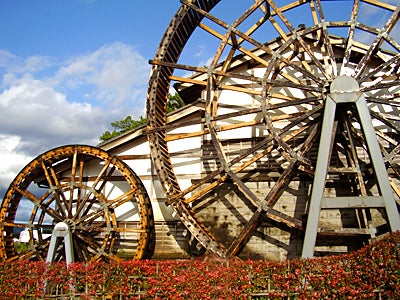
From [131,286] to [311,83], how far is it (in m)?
7.28

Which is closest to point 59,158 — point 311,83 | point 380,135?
point 311,83

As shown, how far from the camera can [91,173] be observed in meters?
12.0

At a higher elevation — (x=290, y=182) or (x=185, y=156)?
(x=185, y=156)

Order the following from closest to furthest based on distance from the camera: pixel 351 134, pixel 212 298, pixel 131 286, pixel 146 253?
1. pixel 212 298
2. pixel 131 286
3. pixel 351 134
4. pixel 146 253

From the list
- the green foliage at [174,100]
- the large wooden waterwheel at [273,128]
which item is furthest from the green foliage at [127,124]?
the large wooden waterwheel at [273,128]

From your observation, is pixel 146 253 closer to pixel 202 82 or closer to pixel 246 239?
pixel 246 239

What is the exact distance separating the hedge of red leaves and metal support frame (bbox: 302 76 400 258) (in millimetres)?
1237

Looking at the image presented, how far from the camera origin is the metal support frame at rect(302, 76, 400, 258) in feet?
25.2

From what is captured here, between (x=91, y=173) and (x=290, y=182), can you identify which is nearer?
(x=290, y=182)

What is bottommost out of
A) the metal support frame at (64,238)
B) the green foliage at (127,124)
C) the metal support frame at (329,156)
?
the metal support frame at (64,238)

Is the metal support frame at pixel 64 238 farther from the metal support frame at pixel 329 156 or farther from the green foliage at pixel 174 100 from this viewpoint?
the green foliage at pixel 174 100

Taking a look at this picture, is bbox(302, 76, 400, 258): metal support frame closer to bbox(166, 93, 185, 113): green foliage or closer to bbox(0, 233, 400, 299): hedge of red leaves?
bbox(0, 233, 400, 299): hedge of red leaves

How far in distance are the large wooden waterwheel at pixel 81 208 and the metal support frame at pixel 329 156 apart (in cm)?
415

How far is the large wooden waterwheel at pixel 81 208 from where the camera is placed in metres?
10.4
